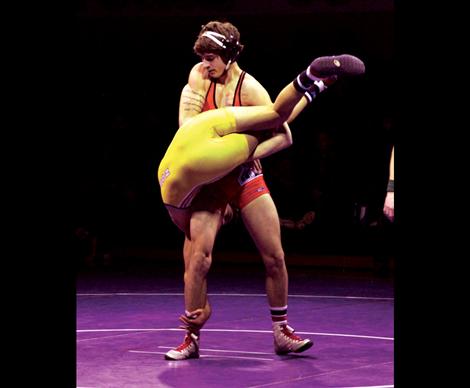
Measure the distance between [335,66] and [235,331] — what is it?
2.15 m

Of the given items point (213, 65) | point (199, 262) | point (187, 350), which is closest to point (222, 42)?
point (213, 65)

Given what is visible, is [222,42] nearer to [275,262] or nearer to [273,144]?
[273,144]

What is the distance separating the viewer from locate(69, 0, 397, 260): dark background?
1099 centimetres

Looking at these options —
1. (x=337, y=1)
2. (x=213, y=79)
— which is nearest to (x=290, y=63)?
(x=337, y=1)

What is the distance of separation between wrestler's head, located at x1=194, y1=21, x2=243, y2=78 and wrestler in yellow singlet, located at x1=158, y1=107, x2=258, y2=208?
264 millimetres

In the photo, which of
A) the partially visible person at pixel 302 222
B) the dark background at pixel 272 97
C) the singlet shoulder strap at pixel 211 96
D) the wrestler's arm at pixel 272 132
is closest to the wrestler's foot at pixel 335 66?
the wrestler's arm at pixel 272 132

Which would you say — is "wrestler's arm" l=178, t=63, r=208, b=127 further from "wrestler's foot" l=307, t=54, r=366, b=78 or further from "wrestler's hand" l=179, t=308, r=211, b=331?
"wrestler's hand" l=179, t=308, r=211, b=331

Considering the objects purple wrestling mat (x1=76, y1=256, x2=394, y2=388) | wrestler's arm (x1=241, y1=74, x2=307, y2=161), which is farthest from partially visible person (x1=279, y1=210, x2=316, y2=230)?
wrestler's arm (x1=241, y1=74, x2=307, y2=161)

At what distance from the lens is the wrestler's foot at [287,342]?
5.92 metres

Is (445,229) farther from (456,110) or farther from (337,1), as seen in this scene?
(337,1)

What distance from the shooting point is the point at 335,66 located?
5.53m

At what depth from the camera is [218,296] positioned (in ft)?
29.0

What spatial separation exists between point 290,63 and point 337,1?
90 cm

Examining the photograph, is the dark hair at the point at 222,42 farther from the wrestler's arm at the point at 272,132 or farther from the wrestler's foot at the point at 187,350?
the wrestler's foot at the point at 187,350
